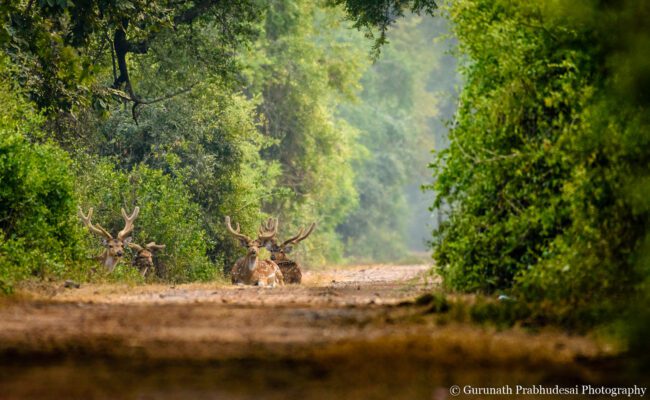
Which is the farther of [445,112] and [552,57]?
[445,112]

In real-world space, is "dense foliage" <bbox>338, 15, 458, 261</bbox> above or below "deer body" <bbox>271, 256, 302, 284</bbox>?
above

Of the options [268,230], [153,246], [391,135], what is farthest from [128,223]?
[391,135]

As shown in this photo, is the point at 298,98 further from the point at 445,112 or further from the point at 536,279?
the point at 445,112

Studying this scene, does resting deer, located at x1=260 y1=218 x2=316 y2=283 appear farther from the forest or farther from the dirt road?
the dirt road

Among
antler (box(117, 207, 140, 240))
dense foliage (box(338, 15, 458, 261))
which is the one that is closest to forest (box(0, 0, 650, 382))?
antler (box(117, 207, 140, 240))

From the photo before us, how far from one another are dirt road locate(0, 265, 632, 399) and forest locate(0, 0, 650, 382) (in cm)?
104

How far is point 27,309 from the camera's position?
12.8m

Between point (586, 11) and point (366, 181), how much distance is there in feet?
180

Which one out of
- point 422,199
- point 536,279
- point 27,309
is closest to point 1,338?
point 27,309

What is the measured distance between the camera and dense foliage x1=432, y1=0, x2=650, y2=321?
38.9 ft

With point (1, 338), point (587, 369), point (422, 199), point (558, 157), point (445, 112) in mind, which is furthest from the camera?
point (422, 199)

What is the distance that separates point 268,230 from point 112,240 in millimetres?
7180

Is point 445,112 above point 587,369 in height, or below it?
above

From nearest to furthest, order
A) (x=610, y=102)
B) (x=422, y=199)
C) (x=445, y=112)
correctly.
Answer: (x=610, y=102) → (x=445, y=112) → (x=422, y=199)
